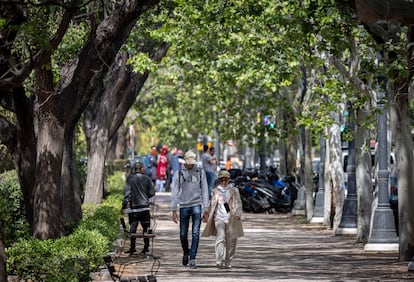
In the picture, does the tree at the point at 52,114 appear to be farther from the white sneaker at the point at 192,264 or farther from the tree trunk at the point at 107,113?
the tree trunk at the point at 107,113

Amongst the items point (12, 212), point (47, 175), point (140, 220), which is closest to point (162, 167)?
point (140, 220)

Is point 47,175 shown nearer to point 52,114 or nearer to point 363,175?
point 52,114

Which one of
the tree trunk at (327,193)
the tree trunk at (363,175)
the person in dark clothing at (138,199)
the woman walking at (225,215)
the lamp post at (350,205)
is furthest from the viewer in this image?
the tree trunk at (327,193)

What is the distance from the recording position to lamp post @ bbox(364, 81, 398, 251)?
23.0m

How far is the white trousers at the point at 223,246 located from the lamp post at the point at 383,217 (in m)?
4.40

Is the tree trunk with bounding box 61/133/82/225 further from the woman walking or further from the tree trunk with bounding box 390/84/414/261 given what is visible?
the tree trunk with bounding box 390/84/414/261

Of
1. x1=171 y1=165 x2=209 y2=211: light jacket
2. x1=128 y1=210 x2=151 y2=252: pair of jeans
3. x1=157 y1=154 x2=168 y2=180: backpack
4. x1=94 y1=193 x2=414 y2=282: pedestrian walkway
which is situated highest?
x1=157 y1=154 x2=168 y2=180: backpack

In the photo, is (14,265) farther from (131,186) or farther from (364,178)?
(364,178)

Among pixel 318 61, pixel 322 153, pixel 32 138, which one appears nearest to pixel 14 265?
pixel 32 138

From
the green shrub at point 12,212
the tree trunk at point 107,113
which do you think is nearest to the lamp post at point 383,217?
the green shrub at point 12,212

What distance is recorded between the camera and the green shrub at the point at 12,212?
20391mm

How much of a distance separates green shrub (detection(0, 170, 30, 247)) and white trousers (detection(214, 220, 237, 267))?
10.5ft

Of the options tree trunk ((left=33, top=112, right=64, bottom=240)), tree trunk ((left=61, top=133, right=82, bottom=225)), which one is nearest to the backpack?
tree trunk ((left=61, top=133, right=82, bottom=225))

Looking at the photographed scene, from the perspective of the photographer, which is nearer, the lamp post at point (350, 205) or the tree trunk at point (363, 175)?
the tree trunk at point (363, 175)
